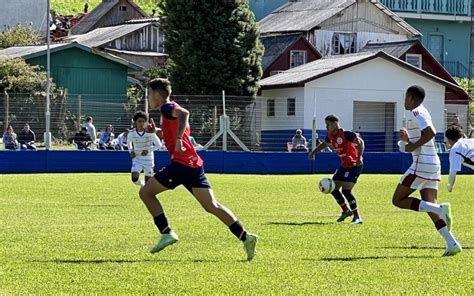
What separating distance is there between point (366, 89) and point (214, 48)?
6755 mm

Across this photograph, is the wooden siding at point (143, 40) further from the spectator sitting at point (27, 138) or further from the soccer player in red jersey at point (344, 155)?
the soccer player in red jersey at point (344, 155)

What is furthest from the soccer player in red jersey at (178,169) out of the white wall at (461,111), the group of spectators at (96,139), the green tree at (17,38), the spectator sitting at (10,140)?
the green tree at (17,38)

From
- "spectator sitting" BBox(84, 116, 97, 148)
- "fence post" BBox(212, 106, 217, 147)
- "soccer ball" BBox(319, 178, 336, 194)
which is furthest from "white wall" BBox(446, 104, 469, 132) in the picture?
"soccer ball" BBox(319, 178, 336, 194)

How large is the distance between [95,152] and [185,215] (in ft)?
52.2

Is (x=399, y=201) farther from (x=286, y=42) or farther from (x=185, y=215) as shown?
(x=286, y=42)

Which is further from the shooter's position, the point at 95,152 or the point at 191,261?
the point at 95,152

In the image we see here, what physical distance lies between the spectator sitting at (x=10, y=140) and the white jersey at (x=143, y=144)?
12761 millimetres

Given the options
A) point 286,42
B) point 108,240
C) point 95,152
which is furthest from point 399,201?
point 286,42

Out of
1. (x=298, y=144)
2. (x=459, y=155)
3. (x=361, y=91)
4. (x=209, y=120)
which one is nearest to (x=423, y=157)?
(x=459, y=155)

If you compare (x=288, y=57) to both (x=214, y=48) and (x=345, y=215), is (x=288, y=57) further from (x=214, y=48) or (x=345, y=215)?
(x=345, y=215)

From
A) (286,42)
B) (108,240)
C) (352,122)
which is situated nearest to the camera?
(108,240)

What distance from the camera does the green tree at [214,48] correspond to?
46.6 meters

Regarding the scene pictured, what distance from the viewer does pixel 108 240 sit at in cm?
1256

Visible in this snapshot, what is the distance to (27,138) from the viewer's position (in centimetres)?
3338
